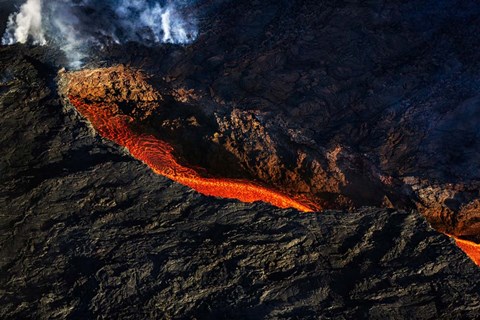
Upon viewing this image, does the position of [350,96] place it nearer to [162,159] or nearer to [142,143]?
[162,159]

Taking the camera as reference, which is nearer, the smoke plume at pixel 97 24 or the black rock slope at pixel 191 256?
the black rock slope at pixel 191 256

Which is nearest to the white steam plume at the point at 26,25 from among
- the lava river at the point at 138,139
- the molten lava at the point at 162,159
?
the lava river at the point at 138,139

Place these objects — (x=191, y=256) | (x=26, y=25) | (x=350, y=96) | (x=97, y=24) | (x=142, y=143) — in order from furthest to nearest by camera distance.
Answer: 1. (x=97, y=24)
2. (x=26, y=25)
3. (x=142, y=143)
4. (x=350, y=96)
5. (x=191, y=256)

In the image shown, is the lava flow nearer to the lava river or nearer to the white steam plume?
the lava river

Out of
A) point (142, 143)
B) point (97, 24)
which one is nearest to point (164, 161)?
point (142, 143)

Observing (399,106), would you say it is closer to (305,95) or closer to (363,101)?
(363,101)

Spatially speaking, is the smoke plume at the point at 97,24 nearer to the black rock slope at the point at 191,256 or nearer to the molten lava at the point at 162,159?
the molten lava at the point at 162,159

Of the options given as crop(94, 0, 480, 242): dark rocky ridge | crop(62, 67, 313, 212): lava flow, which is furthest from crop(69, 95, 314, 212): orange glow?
crop(94, 0, 480, 242): dark rocky ridge
